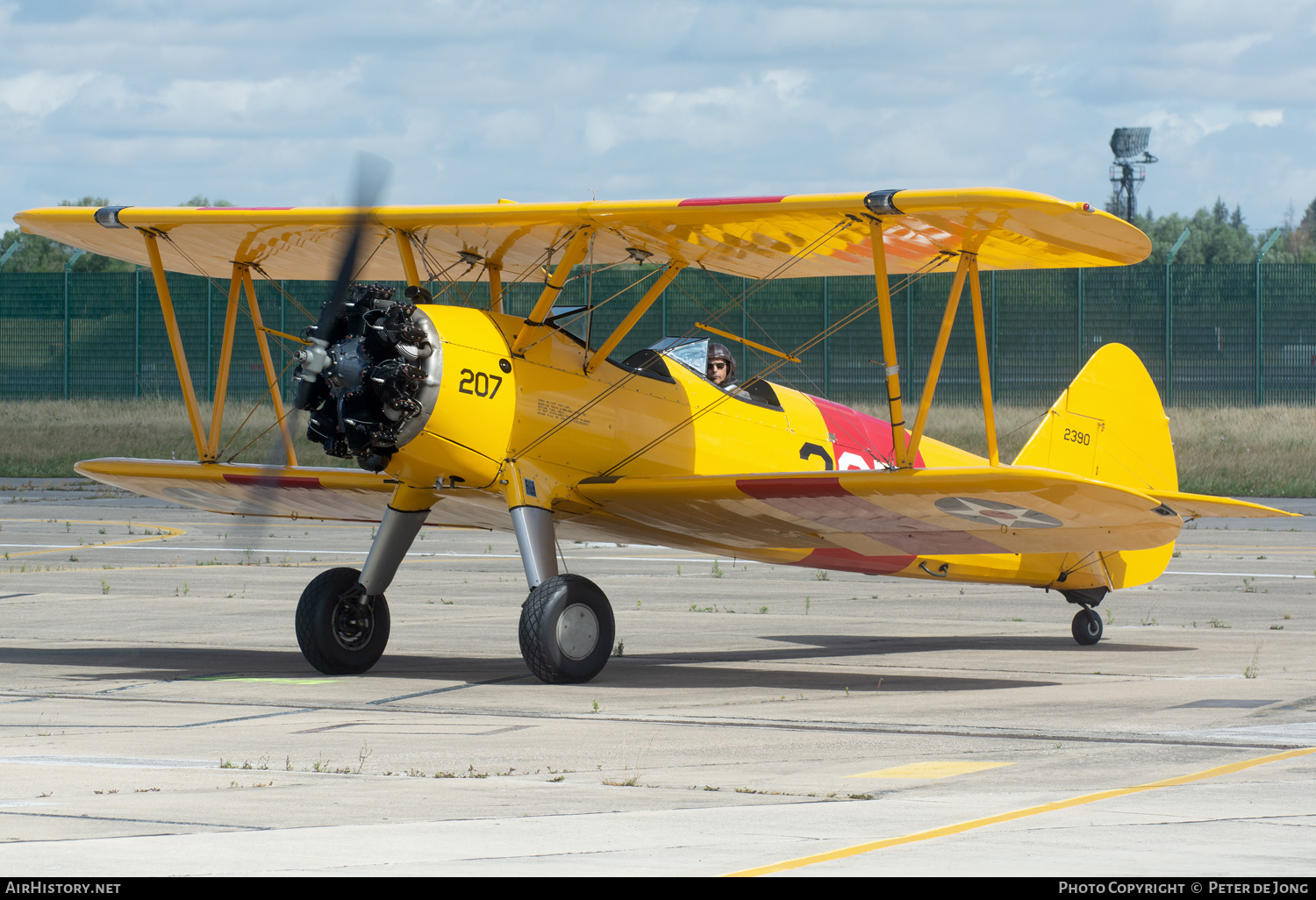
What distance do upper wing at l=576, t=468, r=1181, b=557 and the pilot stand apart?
1.16m

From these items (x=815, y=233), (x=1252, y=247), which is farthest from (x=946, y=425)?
(x=1252, y=247)

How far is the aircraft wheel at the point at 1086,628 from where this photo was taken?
13484 millimetres

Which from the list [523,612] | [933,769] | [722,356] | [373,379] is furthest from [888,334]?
[933,769]

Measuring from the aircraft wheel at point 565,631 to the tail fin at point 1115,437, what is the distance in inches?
176

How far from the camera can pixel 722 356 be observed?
12.6m

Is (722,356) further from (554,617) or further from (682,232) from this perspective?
(554,617)

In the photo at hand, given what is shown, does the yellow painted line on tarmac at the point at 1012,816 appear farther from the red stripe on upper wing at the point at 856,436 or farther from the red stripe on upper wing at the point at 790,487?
the red stripe on upper wing at the point at 856,436

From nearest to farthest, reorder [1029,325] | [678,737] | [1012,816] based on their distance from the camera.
A: [1012,816], [678,737], [1029,325]

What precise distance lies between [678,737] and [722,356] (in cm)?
452

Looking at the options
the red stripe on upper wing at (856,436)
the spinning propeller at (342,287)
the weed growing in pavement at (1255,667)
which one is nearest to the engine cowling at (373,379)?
the spinning propeller at (342,287)

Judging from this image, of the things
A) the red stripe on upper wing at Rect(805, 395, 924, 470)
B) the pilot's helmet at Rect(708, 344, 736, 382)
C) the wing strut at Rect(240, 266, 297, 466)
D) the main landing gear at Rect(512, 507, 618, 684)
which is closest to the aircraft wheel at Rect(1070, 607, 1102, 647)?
the red stripe on upper wing at Rect(805, 395, 924, 470)

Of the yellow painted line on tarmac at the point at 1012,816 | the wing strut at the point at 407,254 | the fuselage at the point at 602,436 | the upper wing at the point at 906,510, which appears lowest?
the yellow painted line on tarmac at the point at 1012,816

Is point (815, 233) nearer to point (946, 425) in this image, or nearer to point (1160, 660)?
point (1160, 660)
